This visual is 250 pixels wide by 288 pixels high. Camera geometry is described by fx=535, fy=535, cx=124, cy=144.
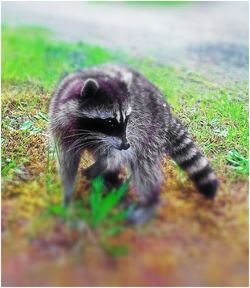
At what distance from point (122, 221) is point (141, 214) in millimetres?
123

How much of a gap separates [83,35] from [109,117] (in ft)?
9.29

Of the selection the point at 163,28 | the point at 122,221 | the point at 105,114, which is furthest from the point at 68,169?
the point at 163,28

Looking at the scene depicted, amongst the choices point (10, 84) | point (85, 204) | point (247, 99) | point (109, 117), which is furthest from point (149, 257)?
point (10, 84)

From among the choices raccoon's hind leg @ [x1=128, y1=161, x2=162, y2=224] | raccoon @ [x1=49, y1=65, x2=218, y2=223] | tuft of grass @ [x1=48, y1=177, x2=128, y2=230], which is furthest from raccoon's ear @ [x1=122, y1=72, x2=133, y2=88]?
tuft of grass @ [x1=48, y1=177, x2=128, y2=230]

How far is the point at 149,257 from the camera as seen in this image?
2.70m

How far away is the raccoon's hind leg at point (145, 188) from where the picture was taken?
2.89 metres

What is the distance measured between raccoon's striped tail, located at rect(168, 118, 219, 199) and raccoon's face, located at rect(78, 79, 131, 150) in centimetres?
39

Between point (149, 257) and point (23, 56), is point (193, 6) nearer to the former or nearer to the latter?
point (23, 56)

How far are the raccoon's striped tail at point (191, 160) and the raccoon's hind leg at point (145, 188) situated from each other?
0.61ft

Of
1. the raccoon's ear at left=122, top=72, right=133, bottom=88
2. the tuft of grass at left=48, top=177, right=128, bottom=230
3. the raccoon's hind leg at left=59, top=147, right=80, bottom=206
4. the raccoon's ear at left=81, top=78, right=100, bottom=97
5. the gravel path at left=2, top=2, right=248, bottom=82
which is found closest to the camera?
the tuft of grass at left=48, top=177, right=128, bottom=230

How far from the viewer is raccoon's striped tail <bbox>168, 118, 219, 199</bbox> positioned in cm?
319

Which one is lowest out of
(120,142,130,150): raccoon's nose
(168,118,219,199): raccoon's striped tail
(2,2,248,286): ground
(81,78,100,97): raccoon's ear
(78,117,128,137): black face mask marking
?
(2,2,248,286): ground

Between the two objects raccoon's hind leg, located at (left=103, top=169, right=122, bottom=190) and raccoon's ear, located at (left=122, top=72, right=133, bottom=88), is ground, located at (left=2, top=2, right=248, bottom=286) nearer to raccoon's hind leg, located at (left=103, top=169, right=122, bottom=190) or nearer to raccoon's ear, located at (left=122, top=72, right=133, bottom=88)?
raccoon's hind leg, located at (left=103, top=169, right=122, bottom=190)

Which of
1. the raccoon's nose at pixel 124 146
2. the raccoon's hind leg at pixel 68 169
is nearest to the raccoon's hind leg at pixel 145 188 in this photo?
the raccoon's nose at pixel 124 146
